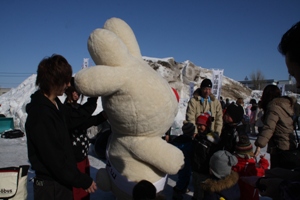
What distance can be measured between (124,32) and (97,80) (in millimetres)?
715

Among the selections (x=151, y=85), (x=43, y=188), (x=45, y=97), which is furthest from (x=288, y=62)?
(x=43, y=188)

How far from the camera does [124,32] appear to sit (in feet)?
6.98

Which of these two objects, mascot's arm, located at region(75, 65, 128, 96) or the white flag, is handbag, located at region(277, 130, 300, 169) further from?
the white flag

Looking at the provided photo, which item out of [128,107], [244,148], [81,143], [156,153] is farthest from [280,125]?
[81,143]

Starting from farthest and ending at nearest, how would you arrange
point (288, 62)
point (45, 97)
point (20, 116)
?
point (20, 116), point (45, 97), point (288, 62)

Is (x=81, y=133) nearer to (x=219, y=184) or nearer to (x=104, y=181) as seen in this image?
(x=104, y=181)

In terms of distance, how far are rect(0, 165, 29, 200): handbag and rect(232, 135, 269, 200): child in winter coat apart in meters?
2.29

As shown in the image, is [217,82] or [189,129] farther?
[217,82]

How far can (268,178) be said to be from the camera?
1.17 metres

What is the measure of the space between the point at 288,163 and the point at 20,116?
8.33 meters

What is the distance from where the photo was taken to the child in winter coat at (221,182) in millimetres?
2031

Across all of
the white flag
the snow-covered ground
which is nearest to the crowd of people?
the snow-covered ground

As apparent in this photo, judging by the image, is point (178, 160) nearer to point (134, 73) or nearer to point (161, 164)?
point (161, 164)

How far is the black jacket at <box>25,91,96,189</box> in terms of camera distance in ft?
4.77
